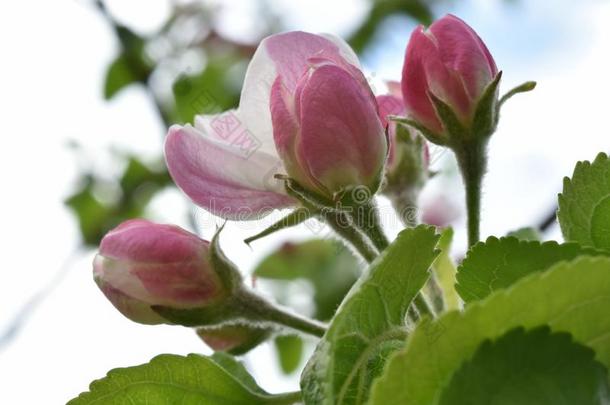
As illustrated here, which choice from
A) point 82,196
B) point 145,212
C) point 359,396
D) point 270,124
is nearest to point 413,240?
point 359,396

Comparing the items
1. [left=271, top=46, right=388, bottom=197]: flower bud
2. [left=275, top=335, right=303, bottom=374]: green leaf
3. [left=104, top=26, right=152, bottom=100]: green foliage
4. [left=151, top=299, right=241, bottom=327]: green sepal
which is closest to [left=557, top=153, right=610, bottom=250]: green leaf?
[left=271, top=46, right=388, bottom=197]: flower bud

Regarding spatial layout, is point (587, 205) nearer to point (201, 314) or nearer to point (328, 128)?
point (328, 128)

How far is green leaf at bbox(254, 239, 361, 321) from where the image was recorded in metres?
2.79

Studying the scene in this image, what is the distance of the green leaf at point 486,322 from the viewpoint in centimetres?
76

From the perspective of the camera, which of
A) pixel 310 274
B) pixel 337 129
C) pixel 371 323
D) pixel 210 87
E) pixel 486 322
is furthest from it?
pixel 210 87

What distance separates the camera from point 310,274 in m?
3.01

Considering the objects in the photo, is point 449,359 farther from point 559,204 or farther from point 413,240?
point 559,204

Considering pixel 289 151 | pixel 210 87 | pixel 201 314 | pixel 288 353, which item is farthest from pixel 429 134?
pixel 210 87

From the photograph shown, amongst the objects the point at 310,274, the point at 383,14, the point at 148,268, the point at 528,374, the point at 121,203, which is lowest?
the point at 528,374

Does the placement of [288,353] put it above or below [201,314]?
above

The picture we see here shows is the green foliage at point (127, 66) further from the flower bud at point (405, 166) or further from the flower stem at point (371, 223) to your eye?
the flower stem at point (371, 223)

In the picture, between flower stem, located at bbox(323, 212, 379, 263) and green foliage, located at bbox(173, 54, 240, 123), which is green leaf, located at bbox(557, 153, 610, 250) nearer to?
flower stem, located at bbox(323, 212, 379, 263)

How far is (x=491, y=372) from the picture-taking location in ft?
2.47

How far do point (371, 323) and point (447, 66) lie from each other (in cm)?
40
